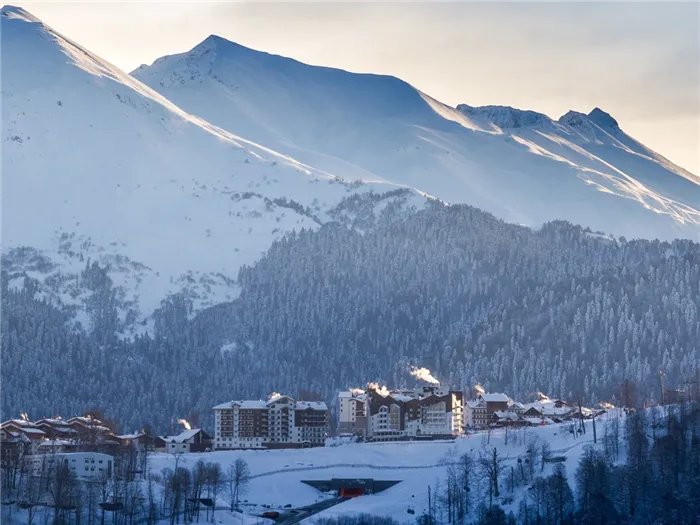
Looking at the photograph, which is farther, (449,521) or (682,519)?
(449,521)

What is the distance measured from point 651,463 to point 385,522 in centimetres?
2840

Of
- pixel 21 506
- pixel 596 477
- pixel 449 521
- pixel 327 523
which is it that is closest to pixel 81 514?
Result: pixel 21 506

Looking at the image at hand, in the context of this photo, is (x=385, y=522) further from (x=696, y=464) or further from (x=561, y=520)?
→ (x=696, y=464)

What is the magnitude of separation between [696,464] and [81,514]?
6354 centimetres

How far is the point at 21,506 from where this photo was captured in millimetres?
197625

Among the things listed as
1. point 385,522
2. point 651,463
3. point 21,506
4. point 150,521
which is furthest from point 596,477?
point 21,506

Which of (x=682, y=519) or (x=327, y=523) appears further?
(x=327, y=523)

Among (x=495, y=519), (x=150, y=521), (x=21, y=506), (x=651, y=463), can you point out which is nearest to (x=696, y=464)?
(x=651, y=463)

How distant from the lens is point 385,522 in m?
199

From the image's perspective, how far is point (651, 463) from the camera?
196250mm

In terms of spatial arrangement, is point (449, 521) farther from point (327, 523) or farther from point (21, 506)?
point (21, 506)

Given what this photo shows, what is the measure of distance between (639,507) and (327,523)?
32305mm

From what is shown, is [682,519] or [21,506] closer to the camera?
[682,519]

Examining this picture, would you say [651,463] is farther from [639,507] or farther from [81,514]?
[81,514]
